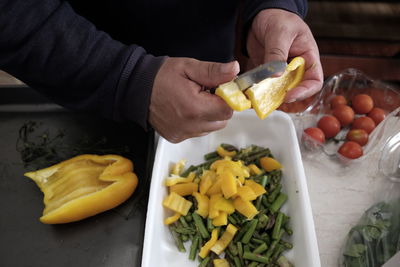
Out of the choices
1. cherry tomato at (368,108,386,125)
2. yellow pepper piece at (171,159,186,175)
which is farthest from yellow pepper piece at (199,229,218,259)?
cherry tomato at (368,108,386,125)

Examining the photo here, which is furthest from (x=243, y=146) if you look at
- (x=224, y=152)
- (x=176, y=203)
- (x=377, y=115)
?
(x=377, y=115)

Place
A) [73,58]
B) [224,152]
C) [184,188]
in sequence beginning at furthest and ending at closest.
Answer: [224,152] → [184,188] → [73,58]

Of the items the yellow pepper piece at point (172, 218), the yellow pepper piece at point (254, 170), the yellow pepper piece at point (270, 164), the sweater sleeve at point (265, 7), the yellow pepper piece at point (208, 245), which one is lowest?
the yellow pepper piece at point (208, 245)

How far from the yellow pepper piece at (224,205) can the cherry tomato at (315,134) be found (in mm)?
437

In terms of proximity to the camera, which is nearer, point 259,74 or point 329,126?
point 259,74

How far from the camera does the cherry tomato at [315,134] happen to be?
119 centimetres

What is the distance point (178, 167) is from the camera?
1056 millimetres

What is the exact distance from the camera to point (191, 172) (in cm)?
109

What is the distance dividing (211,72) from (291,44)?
309 mm

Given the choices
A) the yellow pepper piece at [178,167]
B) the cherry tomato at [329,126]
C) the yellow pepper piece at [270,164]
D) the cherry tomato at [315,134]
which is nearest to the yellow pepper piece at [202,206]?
the yellow pepper piece at [178,167]

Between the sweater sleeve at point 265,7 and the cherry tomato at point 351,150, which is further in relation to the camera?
the cherry tomato at point 351,150

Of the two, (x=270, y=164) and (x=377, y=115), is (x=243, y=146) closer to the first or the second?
(x=270, y=164)

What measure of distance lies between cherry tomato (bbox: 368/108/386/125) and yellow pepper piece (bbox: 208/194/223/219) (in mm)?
787

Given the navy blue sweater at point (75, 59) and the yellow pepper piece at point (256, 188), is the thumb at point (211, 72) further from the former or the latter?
the yellow pepper piece at point (256, 188)
